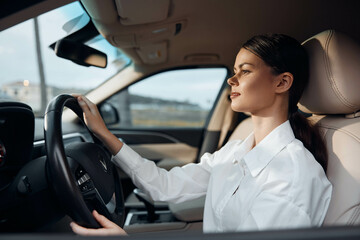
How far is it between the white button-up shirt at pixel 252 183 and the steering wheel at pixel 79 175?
7.1 inches

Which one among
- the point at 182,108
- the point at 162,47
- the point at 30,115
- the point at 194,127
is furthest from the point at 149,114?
the point at 30,115

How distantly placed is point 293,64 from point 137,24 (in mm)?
899

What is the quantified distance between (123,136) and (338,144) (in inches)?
82.6

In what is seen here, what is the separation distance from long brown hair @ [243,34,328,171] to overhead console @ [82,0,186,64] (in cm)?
55

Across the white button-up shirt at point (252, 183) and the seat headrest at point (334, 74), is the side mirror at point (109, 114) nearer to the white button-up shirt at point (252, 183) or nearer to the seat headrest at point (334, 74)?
the white button-up shirt at point (252, 183)

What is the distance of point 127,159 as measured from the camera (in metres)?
1.32

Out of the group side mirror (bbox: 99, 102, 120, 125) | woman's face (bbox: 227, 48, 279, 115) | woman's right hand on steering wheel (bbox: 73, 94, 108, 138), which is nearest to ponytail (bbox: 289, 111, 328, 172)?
woman's face (bbox: 227, 48, 279, 115)

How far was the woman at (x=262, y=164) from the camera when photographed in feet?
2.99

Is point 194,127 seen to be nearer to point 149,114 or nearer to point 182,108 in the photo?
point 182,108

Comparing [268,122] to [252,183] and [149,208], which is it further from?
[149,208]

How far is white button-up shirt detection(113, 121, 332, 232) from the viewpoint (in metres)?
0.90

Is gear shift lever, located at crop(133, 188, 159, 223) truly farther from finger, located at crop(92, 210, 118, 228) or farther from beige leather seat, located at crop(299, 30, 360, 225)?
beige leather seat, located at crop(299, 30, 360, 225)

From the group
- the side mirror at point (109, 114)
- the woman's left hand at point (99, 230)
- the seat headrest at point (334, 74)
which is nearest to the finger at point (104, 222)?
the woman's left hand at point (99, 230)

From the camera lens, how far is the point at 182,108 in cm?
944
